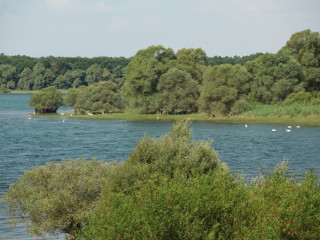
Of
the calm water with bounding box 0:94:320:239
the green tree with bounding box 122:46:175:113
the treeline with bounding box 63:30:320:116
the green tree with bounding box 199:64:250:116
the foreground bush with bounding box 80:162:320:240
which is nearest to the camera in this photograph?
the foreground bush with bounding box 80:162:320:240

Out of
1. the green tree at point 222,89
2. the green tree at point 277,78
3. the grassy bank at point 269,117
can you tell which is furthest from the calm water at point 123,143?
the green tree at point 277,78

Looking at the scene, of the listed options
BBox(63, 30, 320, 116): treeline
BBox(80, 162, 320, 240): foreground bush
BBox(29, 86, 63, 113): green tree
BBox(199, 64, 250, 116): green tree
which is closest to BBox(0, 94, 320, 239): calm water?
BBox(199, 64, 250, 116): green tree

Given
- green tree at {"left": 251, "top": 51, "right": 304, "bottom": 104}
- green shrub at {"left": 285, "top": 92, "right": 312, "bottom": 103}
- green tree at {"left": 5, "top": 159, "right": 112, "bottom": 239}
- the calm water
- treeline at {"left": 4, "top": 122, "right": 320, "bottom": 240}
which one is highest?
green tree at {"left": 251, "top": 51, "right": 304, "bottom": 104}

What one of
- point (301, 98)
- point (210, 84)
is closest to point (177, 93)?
point (210, 84)

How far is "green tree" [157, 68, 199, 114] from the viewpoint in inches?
5027

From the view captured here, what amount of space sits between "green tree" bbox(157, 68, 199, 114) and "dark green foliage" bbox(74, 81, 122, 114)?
1228 centimetres

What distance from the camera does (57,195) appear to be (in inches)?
1289

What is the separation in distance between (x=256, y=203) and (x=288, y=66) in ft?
338

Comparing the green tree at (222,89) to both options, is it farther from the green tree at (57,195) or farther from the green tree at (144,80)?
the green tree at (57,195)

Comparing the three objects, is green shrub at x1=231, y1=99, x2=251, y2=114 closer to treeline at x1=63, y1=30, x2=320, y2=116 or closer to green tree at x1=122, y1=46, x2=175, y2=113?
treeline at x1=63, y1=30, x2=320, y2=116

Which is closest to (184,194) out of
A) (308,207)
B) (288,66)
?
(308,207)

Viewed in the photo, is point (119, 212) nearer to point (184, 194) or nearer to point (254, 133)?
point (184, 194)

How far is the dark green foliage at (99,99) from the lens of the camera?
135m

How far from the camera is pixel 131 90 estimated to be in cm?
13488
